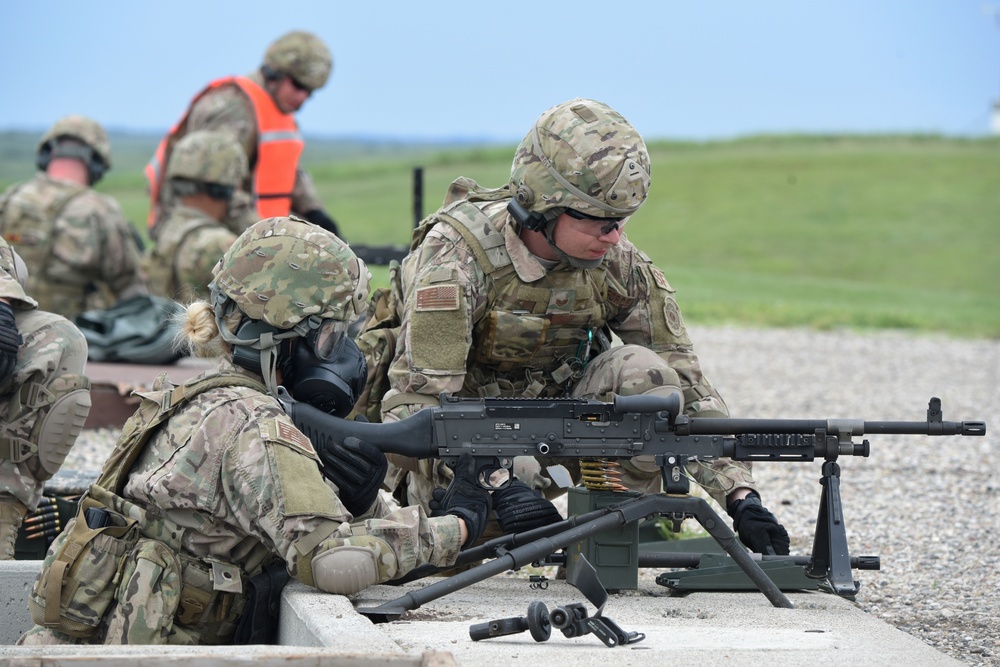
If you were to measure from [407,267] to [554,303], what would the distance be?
595mm

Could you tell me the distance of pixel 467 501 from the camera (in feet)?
14.6

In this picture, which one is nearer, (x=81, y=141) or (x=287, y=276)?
(x=287, y=276)

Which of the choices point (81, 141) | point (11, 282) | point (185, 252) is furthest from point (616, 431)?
point (81, 141)

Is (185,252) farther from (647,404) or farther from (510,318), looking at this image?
(647,404)

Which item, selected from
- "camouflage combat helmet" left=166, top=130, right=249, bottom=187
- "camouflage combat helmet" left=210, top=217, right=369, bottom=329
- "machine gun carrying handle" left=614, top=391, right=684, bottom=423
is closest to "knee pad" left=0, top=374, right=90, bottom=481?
"camouflage combat helmet" left=210, top=217, right=369, bottom=329

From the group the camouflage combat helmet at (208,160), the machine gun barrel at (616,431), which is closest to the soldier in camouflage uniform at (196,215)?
the camouflage combat helmet at (208,160)

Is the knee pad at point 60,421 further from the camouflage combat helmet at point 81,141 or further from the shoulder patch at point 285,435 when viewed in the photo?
the camouflage combat helmet at point 81,141

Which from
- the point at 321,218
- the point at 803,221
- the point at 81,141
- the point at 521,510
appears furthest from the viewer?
the point at 803,221

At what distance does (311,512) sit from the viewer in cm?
385

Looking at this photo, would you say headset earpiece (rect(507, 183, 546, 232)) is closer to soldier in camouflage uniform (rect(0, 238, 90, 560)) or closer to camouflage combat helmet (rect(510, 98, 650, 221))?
camouflage combat helmet (rect(510, 98, 650, 221))

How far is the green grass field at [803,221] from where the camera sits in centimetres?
2031

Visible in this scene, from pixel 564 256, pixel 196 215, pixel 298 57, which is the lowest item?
pixel 196 215

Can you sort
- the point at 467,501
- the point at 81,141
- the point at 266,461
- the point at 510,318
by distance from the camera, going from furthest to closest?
the point at 81,141
the point at 510,318
the point at 467,501
the point at 266,461

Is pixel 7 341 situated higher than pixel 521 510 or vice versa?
pixel 7 341
